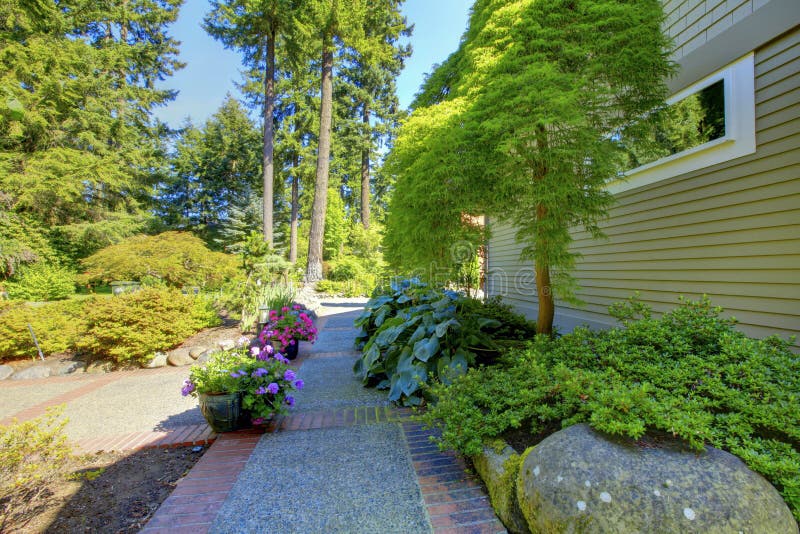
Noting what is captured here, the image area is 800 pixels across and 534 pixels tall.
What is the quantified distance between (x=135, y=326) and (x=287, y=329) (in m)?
2.53

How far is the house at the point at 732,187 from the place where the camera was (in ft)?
9.00

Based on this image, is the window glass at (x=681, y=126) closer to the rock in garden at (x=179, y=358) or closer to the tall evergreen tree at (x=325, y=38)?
the rock in garden at (x=179, y=358)

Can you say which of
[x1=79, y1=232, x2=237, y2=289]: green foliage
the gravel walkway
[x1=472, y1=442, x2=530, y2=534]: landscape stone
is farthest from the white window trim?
[x1=79, y1=232, x2=237, y2=289]: green foliage

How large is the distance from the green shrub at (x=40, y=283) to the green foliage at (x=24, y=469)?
13.5 meters

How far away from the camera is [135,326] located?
5371 millimetres

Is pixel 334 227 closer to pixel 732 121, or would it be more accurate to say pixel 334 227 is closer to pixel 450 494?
pixel 732 121

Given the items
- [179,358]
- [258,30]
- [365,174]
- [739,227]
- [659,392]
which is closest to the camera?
[659,392]

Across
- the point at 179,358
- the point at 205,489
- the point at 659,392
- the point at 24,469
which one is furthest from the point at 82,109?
the point at 659,392

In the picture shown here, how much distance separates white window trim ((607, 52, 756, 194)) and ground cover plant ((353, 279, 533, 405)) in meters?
2.59

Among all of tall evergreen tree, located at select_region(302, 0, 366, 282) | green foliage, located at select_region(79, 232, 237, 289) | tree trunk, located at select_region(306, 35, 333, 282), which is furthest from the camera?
tree trunk, located at select_region(306, 35, 333, 282)

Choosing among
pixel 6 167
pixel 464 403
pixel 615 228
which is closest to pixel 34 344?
pixel 464 403

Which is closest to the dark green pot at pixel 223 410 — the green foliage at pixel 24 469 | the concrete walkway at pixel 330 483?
the concrete walkway at pixel 330 483

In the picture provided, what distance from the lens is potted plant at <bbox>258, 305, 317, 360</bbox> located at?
16.4 ft

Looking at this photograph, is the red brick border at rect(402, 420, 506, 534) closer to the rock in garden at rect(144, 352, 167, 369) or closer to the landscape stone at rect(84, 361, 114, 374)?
the rock in garden at rect(144, 352, 167, 369)
